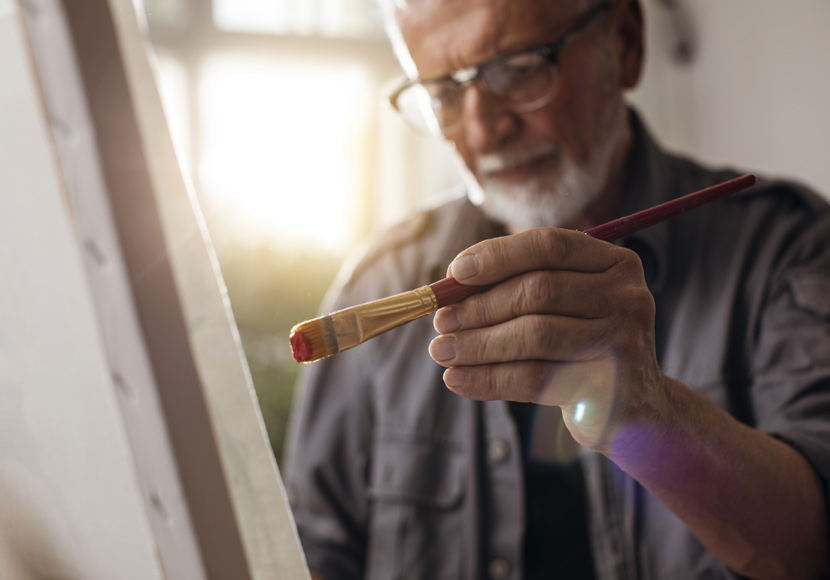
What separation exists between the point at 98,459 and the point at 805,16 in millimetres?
976

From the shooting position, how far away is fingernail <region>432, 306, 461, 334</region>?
21 cm

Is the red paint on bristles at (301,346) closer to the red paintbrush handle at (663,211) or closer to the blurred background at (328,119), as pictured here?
the red paintbrush handle at (663,211)

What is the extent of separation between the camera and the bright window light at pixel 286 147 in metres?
0.94

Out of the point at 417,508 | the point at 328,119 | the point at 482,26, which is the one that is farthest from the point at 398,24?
the point at 328,119

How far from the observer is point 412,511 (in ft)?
1.85

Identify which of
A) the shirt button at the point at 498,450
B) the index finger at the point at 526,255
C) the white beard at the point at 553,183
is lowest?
the shirt button at the point at 498,450

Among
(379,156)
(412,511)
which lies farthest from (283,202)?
(412,511)

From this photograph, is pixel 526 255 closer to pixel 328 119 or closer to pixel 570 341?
pixel 570 341

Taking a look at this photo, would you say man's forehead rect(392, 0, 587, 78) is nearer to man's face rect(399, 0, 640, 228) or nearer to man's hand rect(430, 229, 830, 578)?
man's face rect(399, 0, 640, 228)

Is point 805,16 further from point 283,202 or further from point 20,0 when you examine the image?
point 20,0

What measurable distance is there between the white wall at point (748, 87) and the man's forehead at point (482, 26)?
40 cm

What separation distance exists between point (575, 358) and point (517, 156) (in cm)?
24

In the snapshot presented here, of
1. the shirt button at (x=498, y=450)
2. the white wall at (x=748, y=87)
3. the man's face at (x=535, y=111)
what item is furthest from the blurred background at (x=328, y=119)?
Result: the shirt button at (x=498, y=450)

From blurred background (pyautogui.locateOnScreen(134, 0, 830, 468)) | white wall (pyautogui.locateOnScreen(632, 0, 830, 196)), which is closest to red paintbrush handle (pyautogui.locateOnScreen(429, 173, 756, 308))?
blurred background (pyautogui.locateOnScreen(134, 0, 830, 468))
